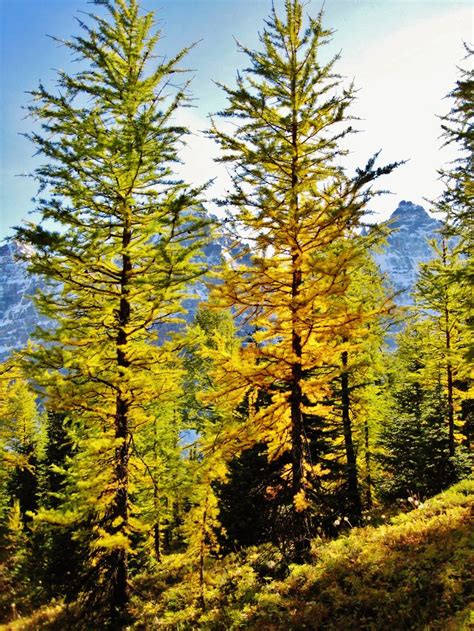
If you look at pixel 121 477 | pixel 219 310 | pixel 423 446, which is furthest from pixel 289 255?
pixel 423 446

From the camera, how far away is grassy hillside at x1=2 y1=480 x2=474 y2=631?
6.96 meters

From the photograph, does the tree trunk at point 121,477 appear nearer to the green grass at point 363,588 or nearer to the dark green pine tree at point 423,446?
the green grass at point 363,588

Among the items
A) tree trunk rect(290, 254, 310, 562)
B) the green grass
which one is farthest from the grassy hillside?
tree trunk rect(290, 254, 310, 562)

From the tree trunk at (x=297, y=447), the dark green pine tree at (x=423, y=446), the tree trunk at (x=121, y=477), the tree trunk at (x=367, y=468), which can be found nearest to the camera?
the tree trunk at (x=297, y=447)

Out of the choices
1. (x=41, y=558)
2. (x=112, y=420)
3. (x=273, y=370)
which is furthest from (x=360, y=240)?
(x=41, y=558)

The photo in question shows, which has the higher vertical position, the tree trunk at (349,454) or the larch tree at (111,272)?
the larch tree at (111,272)

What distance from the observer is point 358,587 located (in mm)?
7871

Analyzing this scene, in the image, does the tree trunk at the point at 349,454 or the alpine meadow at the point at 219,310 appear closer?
the alpine meadow at the point at 219,310

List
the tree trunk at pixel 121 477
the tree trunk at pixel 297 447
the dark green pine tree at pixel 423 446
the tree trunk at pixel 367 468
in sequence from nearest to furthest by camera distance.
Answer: the tree trunk at pixel 297 447 → the tree trunk at pixel 121 477 → the dark green pine tree at pixel 423 446 → the tree trunk at pixel 367 468

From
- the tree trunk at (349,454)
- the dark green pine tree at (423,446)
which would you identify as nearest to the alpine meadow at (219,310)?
the tree trunk at (349,454)

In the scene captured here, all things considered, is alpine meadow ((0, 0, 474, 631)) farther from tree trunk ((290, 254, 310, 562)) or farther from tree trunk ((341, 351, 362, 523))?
tree trunk ((341, 351, 362, 523))

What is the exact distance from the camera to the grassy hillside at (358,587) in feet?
22.8

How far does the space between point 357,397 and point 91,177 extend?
12914mm

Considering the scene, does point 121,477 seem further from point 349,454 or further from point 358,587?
point 349,454
